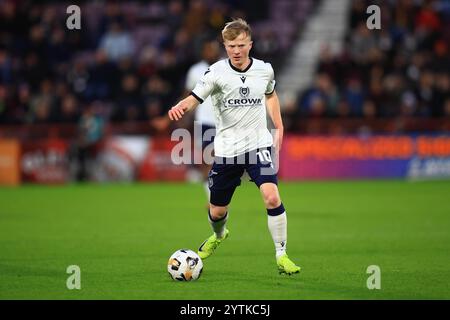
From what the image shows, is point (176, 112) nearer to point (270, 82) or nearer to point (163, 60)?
point (270, 82)

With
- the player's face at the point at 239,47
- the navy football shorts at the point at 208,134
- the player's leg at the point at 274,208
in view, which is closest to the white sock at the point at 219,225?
the player's leg at the point at 274,208

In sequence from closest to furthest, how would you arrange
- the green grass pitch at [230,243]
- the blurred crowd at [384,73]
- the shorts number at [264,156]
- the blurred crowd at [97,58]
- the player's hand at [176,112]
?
the green grass pitch at [230,243] → the player's hand at [176,112] → the shorts number at [264,156] → the blurred crowd at [97,58] → the blurred crowd at [384,73]

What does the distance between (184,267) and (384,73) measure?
17969 millimetres

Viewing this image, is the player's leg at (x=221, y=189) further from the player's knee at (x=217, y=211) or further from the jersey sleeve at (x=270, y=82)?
the jersey sleeve at (x=270, y=82)

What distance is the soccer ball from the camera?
28.5 ft

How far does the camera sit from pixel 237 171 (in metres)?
9.44

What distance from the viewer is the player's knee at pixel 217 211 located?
9750 mm

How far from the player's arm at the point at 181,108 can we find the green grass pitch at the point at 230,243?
154 centimetres

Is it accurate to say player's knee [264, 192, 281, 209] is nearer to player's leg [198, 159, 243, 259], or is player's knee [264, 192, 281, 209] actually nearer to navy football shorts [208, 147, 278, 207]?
navy football shorts [208, 147, 278, 207]

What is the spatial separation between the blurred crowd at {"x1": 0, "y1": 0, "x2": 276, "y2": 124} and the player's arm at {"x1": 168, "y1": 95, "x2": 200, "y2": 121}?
14.6 meters

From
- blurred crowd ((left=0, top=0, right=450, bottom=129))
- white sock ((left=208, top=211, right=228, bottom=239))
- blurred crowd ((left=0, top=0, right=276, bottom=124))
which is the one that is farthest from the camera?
blurred crowd ((left=0, top=0, right=450, bottom=129))

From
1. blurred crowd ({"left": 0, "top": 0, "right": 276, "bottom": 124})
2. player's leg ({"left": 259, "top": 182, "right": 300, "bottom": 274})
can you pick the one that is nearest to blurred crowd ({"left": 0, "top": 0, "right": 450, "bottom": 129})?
blurred crowd ({"left": 0, "top": 0, "right": 276, "bottom": 124})

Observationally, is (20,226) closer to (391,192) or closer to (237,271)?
(237,271)
